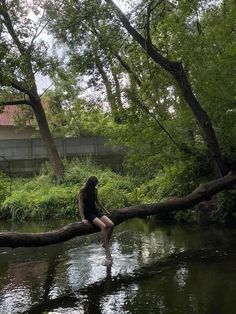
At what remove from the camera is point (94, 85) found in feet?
50.4

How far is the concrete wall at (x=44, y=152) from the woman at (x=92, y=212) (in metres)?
17.3

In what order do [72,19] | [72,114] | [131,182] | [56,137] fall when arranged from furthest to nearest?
[72,114] → [56,137] → [131,182] → [72,19]

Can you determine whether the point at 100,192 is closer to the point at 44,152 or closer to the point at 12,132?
the point at 44,152

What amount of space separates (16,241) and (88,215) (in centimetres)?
194

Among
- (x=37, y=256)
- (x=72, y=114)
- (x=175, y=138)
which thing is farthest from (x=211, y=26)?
(x=72, y=114)

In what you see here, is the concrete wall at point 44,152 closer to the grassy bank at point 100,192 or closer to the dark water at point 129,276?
the grassy bank at point 100,192

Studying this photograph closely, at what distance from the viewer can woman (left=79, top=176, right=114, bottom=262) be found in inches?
412

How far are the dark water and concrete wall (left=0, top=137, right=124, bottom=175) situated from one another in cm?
1442

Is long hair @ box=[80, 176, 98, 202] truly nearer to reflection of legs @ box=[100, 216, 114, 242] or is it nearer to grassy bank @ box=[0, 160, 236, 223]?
reflection of legs @ box=[100, 216, 114, 242]

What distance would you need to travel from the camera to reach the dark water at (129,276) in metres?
7.65

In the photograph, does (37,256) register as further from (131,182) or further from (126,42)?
(131,182)

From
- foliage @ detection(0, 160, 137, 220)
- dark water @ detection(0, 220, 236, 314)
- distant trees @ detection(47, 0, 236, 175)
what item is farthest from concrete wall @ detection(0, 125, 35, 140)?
dark water @ detection(0, 220, 236, 314)

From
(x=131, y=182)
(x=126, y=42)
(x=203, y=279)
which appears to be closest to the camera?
(x=203, y=279)

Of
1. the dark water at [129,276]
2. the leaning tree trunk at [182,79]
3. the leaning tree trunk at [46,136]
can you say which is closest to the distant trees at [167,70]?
the leaning tree trunk at [182,79]
